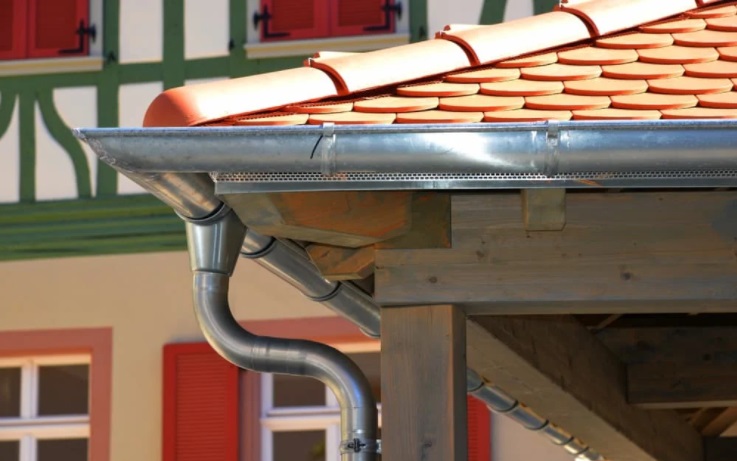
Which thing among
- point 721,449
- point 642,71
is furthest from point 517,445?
point 642,71

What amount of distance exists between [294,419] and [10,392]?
1.72m

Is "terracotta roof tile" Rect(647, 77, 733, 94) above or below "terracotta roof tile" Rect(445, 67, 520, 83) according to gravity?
below

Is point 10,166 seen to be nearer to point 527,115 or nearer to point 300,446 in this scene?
point 300,446

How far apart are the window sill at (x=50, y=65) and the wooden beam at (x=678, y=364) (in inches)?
182

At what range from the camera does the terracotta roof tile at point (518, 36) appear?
173 inches

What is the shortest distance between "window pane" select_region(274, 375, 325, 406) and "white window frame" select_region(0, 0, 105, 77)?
210 centimetres

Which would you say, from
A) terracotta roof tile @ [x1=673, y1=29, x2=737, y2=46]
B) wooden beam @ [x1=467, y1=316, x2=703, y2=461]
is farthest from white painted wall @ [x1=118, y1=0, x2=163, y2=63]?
terracotta roof tile @ [x1=673, y1=29, x2=737, y2=46]

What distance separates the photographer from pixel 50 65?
1018 centimetres

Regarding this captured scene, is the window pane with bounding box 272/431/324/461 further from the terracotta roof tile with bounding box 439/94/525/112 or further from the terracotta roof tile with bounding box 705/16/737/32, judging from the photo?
the terracotta roof tile with bounding box 439/94/525/112

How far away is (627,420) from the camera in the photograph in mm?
6539

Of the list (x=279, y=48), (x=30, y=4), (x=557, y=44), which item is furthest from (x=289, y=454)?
(x=557, y=44)

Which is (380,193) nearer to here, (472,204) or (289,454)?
(472,204)

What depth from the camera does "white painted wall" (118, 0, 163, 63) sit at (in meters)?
10.1

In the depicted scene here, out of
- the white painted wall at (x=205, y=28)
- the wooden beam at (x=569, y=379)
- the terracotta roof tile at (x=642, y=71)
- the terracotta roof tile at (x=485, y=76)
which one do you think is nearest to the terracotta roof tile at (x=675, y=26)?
the terracotta roof tile at (x=642, y=71)
